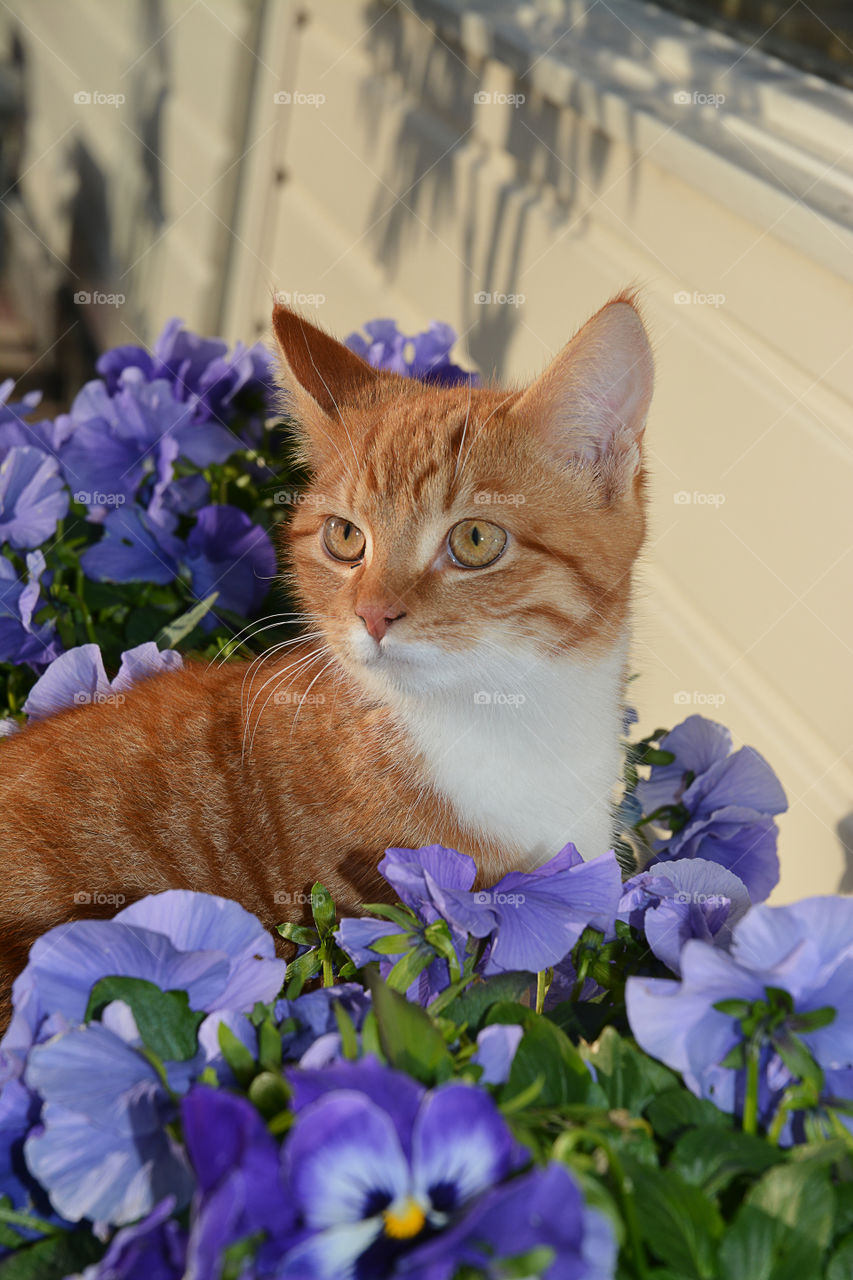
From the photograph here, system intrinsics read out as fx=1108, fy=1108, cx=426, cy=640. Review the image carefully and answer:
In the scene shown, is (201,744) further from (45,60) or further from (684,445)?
(45,60)

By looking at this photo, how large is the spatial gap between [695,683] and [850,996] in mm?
1440

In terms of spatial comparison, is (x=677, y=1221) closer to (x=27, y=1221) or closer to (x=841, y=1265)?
(x=841, y=1265)

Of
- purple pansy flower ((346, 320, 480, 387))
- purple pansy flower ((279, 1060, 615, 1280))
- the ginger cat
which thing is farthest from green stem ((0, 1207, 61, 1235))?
purple pansy flower ((346, 320, 480, 387))

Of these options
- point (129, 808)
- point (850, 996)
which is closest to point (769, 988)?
point (850, 996)

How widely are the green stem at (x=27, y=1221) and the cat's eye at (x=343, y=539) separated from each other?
3.30ft

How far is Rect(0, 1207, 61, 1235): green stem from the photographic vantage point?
679 millimetres

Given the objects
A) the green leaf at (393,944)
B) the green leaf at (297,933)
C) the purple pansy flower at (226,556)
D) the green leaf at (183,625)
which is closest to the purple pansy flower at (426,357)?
the purple pansy flower at (226,556)

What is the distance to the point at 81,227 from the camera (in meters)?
6.03

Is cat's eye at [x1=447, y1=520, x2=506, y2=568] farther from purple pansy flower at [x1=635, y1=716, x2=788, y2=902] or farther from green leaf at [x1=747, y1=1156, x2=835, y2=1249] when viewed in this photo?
green leaf at [x1=747, y1=1156, x2=835, y2=1249]

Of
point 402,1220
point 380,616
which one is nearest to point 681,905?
point 402,1220

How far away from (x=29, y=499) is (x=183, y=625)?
0.94 ft

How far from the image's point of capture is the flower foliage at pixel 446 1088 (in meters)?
0.57

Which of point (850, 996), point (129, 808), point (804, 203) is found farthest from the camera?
point (804, 203)

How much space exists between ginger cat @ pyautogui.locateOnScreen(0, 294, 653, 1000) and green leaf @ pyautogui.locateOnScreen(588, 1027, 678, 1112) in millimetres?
631
